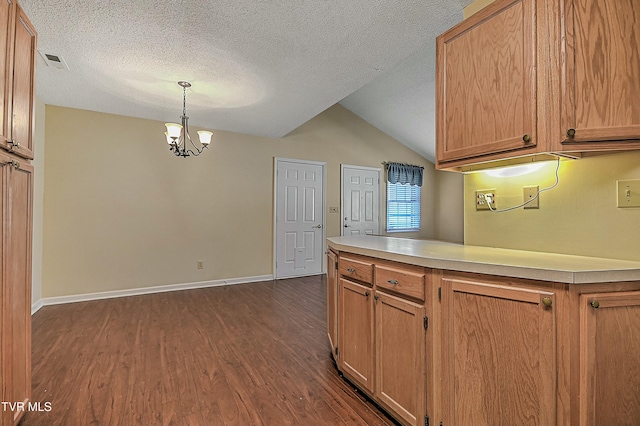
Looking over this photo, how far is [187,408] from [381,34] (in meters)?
2.83

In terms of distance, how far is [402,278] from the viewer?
58.2 inches

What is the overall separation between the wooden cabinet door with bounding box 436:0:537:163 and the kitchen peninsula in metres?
0.62

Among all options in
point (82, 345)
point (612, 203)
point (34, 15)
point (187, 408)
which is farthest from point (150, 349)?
point (612, 203)

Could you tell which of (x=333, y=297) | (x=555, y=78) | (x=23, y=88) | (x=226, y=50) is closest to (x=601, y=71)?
(x=555, y=78)

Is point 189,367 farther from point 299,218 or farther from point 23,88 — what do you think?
point 299,218

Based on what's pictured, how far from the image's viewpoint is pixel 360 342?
1766 millimetres

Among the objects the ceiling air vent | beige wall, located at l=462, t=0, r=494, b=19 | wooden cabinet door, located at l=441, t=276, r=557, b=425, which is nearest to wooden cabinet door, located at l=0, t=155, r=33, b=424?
the ceiling air vent

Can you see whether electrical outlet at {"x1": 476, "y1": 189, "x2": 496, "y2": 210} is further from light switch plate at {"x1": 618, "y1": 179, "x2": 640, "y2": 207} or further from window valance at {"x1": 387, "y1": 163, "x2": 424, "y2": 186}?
window valance at {"x1": 387, "y1": 163, "x2": 424, "y2": 186}

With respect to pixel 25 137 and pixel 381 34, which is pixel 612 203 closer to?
pixel 381 34

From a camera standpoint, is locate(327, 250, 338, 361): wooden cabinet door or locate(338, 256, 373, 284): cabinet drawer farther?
locate(327, 250, 338, 361): wooden cabinet door

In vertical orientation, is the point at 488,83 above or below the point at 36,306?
above

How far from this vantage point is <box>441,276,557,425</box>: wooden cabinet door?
1.09 meters

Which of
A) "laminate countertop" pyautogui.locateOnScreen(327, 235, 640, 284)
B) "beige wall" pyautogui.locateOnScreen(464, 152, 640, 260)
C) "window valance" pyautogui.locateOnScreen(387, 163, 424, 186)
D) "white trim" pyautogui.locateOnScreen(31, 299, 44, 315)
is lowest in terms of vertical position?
"white trim" pyautogui.locateOnScreen(31, 299, 44, 315)

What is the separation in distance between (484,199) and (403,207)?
473cm
